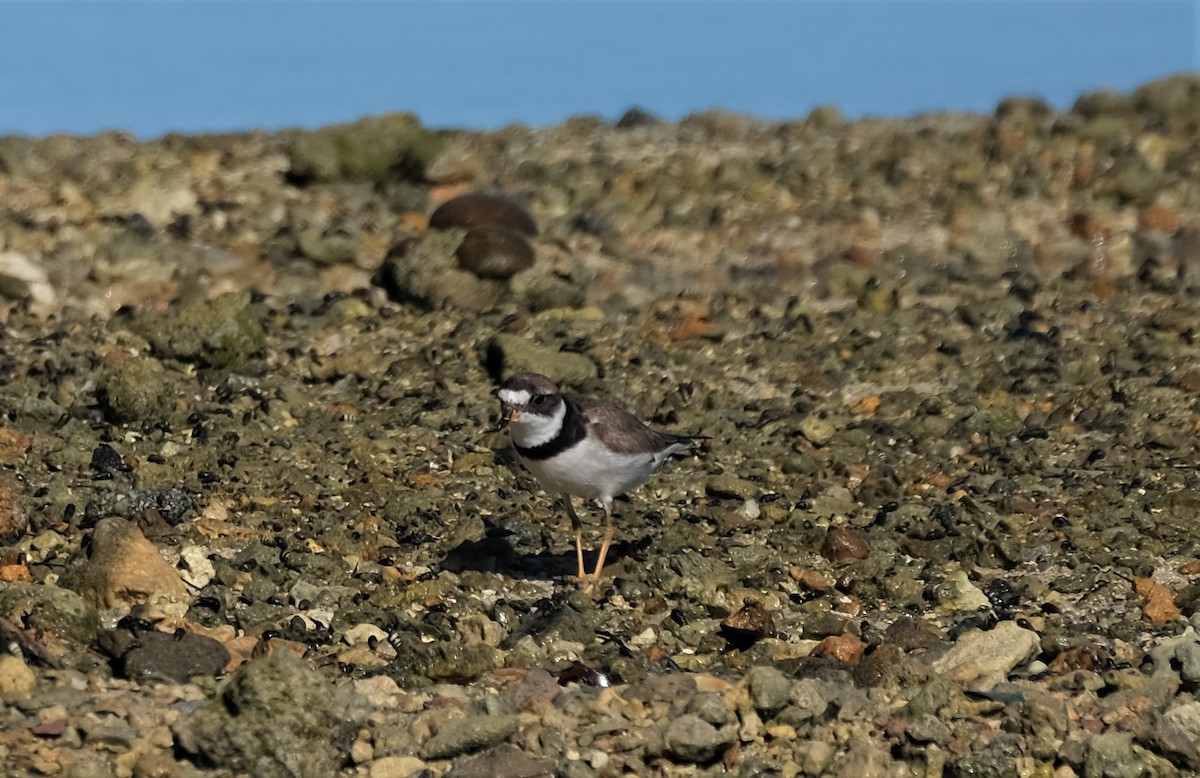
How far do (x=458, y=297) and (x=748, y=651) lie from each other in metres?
5.30

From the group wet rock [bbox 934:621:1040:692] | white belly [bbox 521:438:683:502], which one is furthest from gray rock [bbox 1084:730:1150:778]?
white belly [bbox 521:438:683:502]

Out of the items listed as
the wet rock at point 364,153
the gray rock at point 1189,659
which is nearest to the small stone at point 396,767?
the gray rock at point 1189,659

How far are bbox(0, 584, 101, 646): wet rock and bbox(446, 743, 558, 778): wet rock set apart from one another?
6.26 ft

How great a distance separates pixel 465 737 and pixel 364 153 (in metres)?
10.2

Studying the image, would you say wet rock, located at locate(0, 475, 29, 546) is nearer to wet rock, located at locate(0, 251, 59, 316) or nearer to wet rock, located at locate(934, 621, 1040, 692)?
wet rock, located at locate(0, 251, 59, 316)

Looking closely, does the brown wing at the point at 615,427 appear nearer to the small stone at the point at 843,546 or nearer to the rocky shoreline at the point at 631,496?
the rocky shoreline at the point at 631,496

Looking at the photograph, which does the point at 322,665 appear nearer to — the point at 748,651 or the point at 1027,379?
the point at 748,651

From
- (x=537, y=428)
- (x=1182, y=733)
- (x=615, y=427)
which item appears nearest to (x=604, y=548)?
(x=615, y=427)

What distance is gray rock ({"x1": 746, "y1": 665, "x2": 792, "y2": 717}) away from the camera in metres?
6.12

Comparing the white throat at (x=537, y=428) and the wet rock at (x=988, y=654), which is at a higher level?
the white throat at (x=537, y=428)

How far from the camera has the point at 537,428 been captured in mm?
→ 7578

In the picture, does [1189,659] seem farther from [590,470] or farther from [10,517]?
[10,517]

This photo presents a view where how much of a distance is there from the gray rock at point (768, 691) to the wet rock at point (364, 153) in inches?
392

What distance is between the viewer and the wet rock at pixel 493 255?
492 inches
